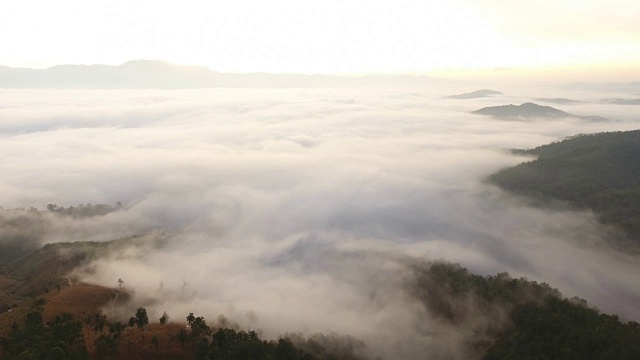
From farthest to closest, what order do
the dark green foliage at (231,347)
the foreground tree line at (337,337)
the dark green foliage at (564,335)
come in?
the dark green foliage at (564,335) → the foreground tree line at (337,337) → the dark green foliage at (231,347)

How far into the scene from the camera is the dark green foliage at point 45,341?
7856 cm

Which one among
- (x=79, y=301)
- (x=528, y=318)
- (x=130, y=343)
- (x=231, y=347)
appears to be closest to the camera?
(x=231, y=347)

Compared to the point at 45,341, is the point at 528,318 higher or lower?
lower

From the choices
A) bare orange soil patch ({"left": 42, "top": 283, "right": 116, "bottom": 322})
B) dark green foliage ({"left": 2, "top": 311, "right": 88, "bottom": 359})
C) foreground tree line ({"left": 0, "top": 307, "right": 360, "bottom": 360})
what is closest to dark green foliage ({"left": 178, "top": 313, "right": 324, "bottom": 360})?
foreground tree line ({"left": 0, "top": 307, "right": 360, "bottom": 360})

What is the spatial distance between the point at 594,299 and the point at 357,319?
95.0 m

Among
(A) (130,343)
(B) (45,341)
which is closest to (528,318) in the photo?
(A) (130,343)

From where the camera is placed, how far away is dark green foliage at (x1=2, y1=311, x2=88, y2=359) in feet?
258

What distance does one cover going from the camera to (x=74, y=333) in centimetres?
9144

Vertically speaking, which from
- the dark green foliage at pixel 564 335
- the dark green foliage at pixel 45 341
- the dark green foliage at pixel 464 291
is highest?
the dark green foliage at pixel 45 341

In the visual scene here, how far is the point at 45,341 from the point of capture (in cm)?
8588

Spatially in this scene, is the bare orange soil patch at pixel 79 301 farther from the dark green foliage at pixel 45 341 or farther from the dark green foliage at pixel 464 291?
the dark green foliage at pixel 464 291

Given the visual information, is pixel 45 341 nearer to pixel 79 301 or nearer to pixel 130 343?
pixel 130 343

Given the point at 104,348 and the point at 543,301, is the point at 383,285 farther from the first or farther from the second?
the point at 104,348

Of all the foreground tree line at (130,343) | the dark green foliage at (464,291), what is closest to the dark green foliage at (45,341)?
the foreground tree line at (130,343)
